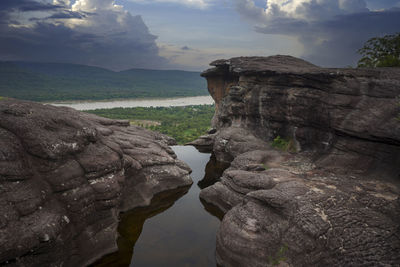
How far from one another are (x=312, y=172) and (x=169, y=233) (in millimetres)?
11144

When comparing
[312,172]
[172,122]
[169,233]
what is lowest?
[172,122]

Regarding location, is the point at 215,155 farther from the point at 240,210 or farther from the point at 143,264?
the point at 143,264

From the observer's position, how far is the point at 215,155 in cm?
3347

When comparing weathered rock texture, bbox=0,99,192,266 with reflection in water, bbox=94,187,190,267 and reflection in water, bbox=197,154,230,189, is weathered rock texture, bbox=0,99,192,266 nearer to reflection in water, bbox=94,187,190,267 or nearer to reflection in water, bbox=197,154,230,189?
reflection in water, bbox=94,187,190,267

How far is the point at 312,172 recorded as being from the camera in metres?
20.3

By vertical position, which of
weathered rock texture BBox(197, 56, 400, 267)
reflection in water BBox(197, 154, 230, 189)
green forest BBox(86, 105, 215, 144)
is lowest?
green forest BBox(86, 105, 215, 144)

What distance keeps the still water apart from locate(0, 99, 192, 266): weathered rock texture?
1113mm

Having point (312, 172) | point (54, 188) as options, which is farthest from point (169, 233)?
point (312, 172)

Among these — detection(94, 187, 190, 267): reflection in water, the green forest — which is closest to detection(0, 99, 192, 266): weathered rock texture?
detection(94, 187, 190, 267): reflection in water

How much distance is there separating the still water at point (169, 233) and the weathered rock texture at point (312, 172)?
1.23 m

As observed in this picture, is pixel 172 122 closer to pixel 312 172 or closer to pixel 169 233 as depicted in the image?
pixel 312 172

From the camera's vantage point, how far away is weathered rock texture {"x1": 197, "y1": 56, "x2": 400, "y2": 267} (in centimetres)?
1298

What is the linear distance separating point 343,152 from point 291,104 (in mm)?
7236

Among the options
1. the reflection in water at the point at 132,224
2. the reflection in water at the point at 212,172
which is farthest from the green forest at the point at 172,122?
the reflection in water at the point at 132,224
